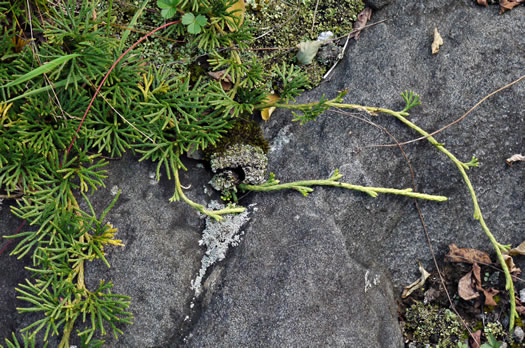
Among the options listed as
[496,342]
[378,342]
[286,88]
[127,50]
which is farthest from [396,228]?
[127,50]

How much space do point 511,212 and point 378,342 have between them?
1.23 metres

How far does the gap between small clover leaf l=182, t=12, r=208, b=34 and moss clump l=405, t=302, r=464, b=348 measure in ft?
7.58

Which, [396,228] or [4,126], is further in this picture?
[396,228]

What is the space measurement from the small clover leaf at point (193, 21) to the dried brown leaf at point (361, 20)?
1.06m

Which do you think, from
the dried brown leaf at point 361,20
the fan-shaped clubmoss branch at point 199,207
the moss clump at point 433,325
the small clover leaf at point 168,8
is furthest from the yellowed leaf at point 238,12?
the moss clump at point 433,325

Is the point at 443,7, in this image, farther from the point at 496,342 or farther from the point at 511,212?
the point at 496,342

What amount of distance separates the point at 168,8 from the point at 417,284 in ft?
7.99

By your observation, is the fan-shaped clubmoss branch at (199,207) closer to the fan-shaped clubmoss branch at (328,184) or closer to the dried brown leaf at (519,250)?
the fan-shaped clubmoss branch at (328,184)

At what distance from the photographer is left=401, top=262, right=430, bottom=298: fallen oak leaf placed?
303 cm

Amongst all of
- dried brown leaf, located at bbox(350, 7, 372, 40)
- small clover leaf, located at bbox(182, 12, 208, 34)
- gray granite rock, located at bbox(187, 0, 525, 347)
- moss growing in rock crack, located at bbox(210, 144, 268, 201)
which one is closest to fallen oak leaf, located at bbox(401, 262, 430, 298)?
gray granite rock, located at bbox(187, 0, 525, 347)

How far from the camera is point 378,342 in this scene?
287 centimetres

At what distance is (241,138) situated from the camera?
9.93ft

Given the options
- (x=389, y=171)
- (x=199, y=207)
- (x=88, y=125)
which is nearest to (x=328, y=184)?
(x=389, y=171)

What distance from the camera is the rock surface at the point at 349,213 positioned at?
111 inches
